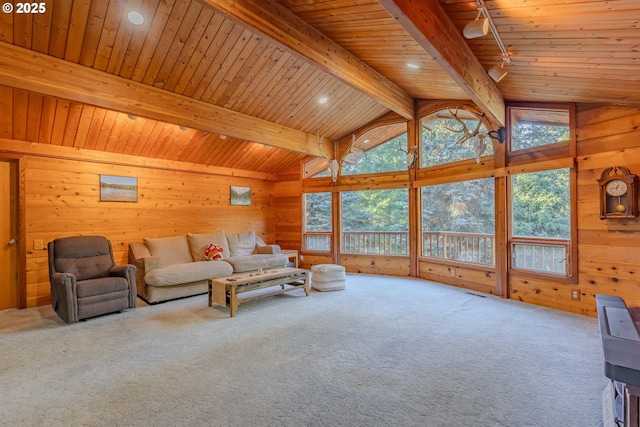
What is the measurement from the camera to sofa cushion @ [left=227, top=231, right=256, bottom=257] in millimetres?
6324

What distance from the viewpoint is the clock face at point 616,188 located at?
3387 millimetres

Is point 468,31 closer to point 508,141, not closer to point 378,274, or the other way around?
point 508,141

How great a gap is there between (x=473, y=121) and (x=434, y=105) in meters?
0.76

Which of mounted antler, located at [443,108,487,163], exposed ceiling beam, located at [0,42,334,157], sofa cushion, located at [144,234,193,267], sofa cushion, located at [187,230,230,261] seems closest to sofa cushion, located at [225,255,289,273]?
sofa cushion, located at [187,230,230,261]

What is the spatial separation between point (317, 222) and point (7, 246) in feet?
17.5

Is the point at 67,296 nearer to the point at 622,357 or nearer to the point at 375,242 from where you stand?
the point at 622,357

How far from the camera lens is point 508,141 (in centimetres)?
462

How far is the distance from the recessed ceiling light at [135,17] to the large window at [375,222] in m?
4.91

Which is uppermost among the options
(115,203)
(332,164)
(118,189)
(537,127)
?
(537,127)

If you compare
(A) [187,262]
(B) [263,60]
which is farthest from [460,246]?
(A) [187,262]

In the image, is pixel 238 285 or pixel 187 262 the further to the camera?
pixel 187 262

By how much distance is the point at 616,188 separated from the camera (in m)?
3.44

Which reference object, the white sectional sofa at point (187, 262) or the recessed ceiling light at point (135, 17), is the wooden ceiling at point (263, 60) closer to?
the recessed ceiling light at point (135, 17)

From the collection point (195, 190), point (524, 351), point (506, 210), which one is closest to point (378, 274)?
point (506, 210)
